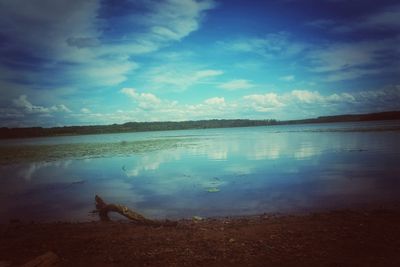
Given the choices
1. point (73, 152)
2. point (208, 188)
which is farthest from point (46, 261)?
point (73, 152)

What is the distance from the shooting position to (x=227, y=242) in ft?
27.8

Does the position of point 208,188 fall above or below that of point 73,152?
above

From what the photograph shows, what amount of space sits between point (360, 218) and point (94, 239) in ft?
27.6

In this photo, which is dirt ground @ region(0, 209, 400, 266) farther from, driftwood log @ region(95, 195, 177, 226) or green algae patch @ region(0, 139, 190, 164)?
green algae patch @ region(0, 139, 190, 164)

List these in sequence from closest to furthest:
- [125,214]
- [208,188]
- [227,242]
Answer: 1. [227,242]
2. [125,214]
3. [208,188]

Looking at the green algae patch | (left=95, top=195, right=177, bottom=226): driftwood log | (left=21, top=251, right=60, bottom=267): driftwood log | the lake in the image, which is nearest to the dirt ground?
(left=21, top=251, right=60, bottom=267): driftwood log

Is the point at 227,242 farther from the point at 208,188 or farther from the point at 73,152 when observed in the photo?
the point at 73,152

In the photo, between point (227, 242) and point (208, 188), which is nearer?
point (227, 242)

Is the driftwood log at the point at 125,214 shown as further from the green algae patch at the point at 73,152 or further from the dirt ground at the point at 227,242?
the green algae patch at the point at 73,152

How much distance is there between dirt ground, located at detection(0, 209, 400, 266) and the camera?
7.35m

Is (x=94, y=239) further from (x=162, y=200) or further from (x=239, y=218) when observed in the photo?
(x=162, y=200)

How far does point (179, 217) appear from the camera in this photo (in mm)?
12312

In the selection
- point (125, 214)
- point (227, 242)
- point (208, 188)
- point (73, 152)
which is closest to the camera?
point (227, 242)

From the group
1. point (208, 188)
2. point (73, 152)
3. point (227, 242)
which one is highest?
point (227, 242)
